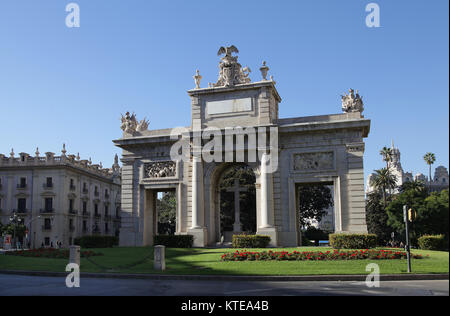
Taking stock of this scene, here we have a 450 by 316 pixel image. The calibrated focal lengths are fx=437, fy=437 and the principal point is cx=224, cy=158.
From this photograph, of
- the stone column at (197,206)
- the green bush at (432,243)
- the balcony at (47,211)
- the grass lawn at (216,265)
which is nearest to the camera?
the grass lawn at (216,265)

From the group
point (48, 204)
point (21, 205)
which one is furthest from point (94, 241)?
point (21, 205)

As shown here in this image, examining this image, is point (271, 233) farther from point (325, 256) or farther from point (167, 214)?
point (167, 214)

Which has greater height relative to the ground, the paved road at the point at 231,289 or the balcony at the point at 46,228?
the paved road at the point at 231,289

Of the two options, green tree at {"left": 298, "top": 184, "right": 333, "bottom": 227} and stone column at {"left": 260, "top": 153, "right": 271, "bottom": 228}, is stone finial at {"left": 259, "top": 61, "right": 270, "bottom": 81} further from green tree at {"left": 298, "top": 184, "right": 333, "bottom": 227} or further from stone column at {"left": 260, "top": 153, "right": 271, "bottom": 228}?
green tree at {"left": 298, "top": 184, "right": 333, "bottom": 227}

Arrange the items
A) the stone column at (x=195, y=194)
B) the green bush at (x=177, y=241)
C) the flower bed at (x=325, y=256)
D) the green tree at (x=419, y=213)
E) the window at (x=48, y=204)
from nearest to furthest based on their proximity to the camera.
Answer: the flower bed at (x=325, y=256)
the green bush at (x=177, y=241)
the stone column at (x=195, y=194)
the green tree at (x=419, y=213)
the window at (x=48, y=204)

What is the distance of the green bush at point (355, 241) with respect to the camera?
95.8 feet

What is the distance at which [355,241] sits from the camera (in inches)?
1155

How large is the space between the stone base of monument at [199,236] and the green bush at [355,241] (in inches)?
410

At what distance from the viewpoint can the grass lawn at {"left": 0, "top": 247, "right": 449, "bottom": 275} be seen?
62.5ft

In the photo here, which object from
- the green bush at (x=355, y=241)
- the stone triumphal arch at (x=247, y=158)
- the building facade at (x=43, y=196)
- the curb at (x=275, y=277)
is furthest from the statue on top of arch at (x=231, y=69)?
the building facade at (x=43, y=196)

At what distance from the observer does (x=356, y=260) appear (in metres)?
22.6

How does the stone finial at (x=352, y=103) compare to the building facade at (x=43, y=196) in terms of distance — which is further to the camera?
the building facade at (x=43, y=196)

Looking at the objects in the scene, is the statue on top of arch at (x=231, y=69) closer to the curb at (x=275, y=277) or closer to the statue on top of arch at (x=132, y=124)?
the statue on top of arch at (x=132, y=124)
